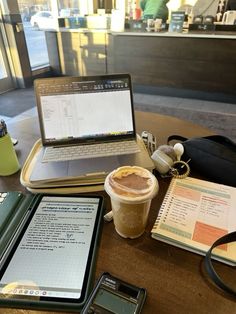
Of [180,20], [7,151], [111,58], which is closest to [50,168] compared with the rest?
[7,151]

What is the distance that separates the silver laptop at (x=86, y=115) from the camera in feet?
2.78

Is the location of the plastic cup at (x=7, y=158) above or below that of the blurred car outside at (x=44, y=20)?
below

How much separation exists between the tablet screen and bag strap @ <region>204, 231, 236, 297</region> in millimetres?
254

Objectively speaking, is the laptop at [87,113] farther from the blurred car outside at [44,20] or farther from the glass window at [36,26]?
the blurred car outside at [44,20]

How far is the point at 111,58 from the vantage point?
3635mm

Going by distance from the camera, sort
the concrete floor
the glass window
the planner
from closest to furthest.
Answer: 1. the planner
2. the concrete floor
3. the glass window

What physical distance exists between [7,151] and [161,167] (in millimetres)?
495

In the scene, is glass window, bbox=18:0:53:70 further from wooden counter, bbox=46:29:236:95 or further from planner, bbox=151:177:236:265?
planner, bbox=151:177:236:265

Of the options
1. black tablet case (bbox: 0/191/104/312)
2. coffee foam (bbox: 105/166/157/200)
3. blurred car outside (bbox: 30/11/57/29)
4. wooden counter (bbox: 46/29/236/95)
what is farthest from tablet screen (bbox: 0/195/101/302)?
blurred car outside (bbox: 30/11/57/29)

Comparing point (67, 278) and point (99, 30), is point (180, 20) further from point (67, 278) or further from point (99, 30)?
point (67, 278)

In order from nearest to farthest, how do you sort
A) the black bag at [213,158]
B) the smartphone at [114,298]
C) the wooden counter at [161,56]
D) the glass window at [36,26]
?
the smartphone at [114,298] < the black bag at [213,158] < the wooden counter at [161,56] < the glass window at [36,26]

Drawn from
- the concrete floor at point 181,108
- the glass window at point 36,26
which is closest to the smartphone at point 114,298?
the concrete floor at point 181,108

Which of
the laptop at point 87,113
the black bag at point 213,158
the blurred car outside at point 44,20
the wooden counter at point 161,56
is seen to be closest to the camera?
the black bag at point 213,158

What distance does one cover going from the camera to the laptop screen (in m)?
0.85
